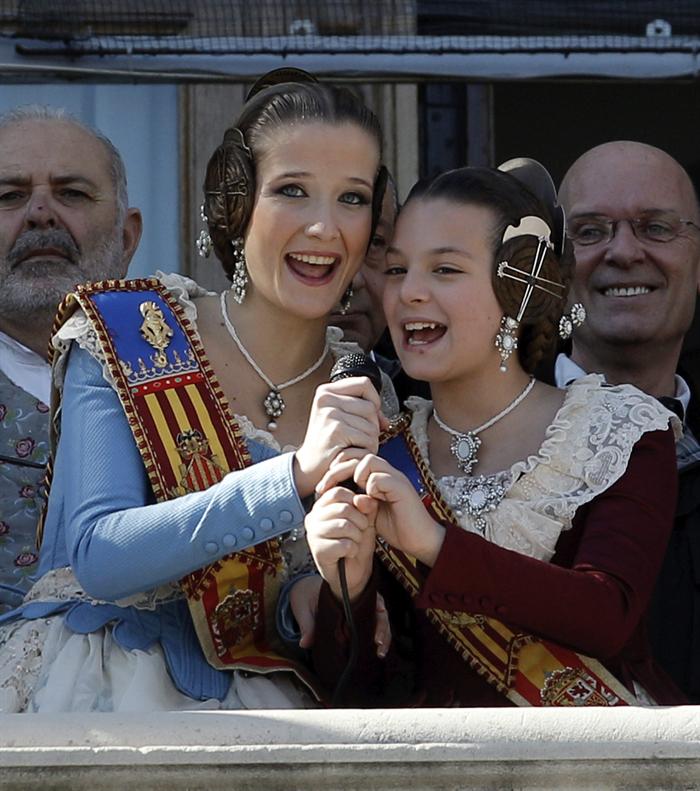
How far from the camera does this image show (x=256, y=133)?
3.56 meters

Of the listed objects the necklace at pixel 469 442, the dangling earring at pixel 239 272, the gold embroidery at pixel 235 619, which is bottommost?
the gold embroidery at pixel 235 619

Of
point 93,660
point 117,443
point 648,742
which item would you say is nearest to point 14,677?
point 93,660

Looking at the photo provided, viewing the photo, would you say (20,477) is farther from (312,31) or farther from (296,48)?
(312,31)

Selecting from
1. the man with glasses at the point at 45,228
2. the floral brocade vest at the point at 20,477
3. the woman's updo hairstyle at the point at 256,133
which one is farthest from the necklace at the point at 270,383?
the man with glasses at the point at 45,228

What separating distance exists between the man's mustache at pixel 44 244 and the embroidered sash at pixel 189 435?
1287mm

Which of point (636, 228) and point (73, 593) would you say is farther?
point (636, 228)

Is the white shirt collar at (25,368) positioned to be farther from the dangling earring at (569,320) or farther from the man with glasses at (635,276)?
the dangling earring at (569,320)

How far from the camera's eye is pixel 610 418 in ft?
11.5

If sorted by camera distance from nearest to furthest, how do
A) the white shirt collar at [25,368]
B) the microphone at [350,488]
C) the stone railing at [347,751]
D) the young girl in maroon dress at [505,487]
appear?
the stone railing at [347,751]
the microphone at [350,488]
the young girl in maroon dress at [505,487]
the white shirt collar at [25,368]

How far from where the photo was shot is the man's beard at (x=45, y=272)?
475cm

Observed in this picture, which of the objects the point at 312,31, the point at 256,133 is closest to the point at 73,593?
the point at 256,133

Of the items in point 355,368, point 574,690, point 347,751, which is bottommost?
point 574,690

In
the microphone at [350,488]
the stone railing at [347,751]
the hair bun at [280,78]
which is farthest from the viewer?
the hair bun at [280,78]

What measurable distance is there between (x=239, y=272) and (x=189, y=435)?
0.35 metres
